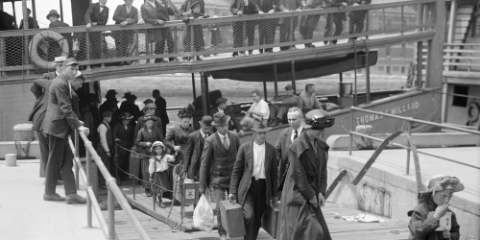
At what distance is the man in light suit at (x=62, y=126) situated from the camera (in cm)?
778

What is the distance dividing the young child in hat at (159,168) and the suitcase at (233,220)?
4283 mm

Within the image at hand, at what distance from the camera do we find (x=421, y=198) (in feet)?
20.5

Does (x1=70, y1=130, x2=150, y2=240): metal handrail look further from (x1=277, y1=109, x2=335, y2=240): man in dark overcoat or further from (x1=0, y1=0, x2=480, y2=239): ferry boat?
(x1=0, y1=0, x2=480, y2=239): ferry boat

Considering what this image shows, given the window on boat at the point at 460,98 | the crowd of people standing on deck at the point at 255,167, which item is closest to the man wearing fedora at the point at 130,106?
the crowd of people standing on deck at the point at 255,167

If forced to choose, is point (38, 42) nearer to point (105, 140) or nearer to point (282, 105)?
point (105, 140)

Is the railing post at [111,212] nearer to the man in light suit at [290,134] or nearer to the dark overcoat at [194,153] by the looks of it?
the man in light suit at [290,134]

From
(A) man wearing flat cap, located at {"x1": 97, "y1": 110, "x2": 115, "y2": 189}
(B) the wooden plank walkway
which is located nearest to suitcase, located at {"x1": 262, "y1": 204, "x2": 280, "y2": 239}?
(B) the wooden plank walkway

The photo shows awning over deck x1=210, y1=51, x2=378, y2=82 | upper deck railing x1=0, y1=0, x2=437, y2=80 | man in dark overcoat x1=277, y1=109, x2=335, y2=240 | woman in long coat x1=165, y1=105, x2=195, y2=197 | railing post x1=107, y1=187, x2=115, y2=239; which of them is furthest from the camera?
awning over deck x1=210, y1=51, x2=378, y2=82

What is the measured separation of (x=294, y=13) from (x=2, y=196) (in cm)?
987

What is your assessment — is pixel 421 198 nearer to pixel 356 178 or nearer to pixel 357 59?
pixel 356 178

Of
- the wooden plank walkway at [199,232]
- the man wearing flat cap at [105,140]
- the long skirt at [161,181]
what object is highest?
the man wearing flat cap at [105,140]

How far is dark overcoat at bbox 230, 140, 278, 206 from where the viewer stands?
850 centimetres

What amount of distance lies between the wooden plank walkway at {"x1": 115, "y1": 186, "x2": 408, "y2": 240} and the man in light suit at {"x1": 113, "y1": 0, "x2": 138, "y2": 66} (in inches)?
149

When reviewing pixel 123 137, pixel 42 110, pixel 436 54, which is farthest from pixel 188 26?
pixel 436 54
